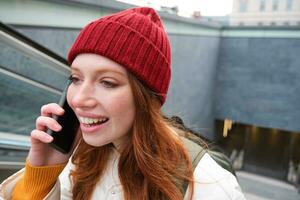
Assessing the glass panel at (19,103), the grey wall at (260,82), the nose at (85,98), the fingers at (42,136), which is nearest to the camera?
the nose at (85,98)

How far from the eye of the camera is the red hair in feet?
4.50

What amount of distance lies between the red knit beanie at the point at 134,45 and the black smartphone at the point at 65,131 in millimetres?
239

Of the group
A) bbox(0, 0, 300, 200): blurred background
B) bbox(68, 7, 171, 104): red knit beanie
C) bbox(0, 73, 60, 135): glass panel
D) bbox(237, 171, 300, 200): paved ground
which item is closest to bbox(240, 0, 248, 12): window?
bbox(0, 0, 300, 200): blurred background

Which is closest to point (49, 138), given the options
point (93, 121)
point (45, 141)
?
point (45, 141)

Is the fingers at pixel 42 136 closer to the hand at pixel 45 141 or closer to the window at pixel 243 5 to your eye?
the hand at pixel 45 141

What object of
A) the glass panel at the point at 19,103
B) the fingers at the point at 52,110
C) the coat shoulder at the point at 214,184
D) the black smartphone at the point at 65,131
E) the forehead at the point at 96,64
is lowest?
the glass panel at the point at 19,103

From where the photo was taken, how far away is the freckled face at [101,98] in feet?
4.28

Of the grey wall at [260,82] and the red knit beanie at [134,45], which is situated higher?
the red knit beanie at [134,45]

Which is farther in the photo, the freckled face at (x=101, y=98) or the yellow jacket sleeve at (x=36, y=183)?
the yellow jacket sleeve at (x=36, y=183)

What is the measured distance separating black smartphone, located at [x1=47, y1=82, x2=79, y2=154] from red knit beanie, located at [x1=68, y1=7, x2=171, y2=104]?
9.4 inches

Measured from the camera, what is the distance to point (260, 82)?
12703 millimetres

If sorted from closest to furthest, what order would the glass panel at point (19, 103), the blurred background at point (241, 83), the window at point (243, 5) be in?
the glass panel at point (19, 103) < the blurred background at point (241, 83) < the window at point (243, 5)

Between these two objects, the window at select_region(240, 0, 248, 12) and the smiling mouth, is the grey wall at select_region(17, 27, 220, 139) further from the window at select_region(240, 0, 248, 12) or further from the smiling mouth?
the window at select_region(240, 0, 248, 12)

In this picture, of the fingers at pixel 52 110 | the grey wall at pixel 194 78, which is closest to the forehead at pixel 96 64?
the fingers at pixel 52 110
